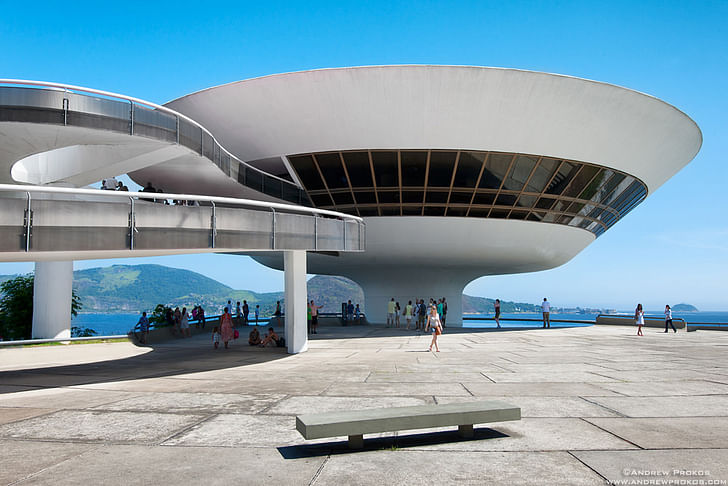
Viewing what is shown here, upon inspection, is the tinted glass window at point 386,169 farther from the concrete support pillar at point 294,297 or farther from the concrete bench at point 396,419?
the concrete bench at point 396,419

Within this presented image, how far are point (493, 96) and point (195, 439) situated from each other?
858 inches

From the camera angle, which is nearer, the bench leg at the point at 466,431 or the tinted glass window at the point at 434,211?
the bench leg at the point at 466,431

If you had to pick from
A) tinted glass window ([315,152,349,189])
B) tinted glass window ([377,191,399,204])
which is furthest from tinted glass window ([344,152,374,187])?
tinted glass window ([377,191,399,204])

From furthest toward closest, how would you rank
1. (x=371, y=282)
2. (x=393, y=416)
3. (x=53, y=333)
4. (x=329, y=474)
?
(x=371, y=282) < (x=53, y=333) < (x=393, y=416) < (x=329, y=474)

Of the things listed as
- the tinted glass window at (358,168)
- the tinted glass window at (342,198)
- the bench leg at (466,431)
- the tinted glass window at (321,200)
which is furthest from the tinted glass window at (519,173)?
the bench leg at (466,431)

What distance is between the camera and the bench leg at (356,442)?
6195 mm

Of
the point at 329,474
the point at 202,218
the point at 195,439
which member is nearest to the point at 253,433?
the point at 195,439

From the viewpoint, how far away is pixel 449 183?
27609 millimetres

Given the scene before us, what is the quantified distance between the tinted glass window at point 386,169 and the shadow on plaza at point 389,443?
2074 cm

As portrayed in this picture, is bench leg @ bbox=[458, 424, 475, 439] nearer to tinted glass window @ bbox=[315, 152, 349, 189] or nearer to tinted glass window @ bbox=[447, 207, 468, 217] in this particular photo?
tinted glass window @ bbox=[315, 152, 349, 189]

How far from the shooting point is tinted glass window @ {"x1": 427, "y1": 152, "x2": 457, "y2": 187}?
26.5 m

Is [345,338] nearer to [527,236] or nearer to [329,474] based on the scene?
[527,236]

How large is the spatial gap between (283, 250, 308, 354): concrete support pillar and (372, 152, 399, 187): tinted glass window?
1045 centimetres

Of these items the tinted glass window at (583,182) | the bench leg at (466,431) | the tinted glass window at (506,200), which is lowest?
the bench leg at (466,431)
